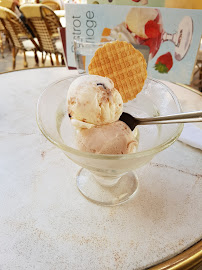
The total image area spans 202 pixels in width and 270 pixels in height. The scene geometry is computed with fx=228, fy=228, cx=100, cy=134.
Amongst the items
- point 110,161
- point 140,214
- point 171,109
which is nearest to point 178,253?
point 140,214

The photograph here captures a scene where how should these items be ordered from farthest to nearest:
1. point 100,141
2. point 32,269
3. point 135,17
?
point 135,17
point 100,141
point 32,269

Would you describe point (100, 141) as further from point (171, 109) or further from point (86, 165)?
point (171, 109)

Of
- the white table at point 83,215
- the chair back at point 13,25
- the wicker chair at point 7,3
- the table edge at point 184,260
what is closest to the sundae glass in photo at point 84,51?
the white table at point 83,215

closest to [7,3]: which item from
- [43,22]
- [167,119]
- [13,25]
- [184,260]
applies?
[13,25]

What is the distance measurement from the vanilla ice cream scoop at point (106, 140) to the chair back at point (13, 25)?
2.51 meters

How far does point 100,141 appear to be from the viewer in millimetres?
475

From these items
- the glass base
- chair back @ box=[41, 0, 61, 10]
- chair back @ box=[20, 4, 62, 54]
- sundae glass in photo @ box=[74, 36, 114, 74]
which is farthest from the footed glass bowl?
chair back @ box=[41, 0, 61, 10]

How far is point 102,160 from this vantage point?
369mm

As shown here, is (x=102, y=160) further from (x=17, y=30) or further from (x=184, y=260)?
(x=17, y=30)

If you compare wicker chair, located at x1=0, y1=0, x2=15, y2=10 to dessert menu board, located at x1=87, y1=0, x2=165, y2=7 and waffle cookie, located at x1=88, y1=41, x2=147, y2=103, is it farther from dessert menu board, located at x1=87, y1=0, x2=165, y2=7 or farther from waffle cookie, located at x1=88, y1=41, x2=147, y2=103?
waffle cookie, located at x1=88, y1=41, x2=147, y2=103

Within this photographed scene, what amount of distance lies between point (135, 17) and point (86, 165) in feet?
2.40

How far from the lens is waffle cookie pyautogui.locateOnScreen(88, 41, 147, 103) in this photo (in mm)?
592

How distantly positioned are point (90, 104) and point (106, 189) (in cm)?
19

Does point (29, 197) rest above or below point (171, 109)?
below
